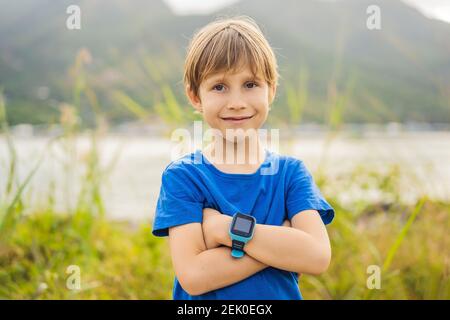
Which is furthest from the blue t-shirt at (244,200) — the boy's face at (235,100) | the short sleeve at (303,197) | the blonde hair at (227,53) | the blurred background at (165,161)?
the blurred background at (165,161)

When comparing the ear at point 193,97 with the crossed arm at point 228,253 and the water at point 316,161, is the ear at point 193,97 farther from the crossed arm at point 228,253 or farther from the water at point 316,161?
the water at point 316,161

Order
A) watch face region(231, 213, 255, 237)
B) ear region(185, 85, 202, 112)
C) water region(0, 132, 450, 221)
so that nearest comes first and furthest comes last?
watch face region(231, 213, 255, 237) → ear region(185, 85, 202, 112) → water region(0, 132, 450, 221)

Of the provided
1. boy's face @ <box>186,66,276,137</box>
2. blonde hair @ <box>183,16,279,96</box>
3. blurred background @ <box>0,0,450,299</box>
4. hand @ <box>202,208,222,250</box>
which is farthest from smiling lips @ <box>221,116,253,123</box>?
blurred background @ <box>0,0,450,299</box>

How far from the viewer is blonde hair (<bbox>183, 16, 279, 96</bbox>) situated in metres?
1.30

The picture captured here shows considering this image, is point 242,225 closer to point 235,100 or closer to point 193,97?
point 235,100

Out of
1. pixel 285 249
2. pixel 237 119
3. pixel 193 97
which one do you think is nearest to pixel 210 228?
pixel 285 249

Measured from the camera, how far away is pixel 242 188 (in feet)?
4.32

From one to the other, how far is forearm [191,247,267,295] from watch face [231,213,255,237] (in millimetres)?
75

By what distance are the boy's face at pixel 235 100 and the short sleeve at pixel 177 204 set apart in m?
0.19

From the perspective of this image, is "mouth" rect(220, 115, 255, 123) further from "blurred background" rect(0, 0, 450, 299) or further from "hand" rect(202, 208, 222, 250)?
"blurred background" rect(0, 0, 450, 299)

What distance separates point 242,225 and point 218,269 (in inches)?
5.2

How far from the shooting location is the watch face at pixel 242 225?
1185mm
